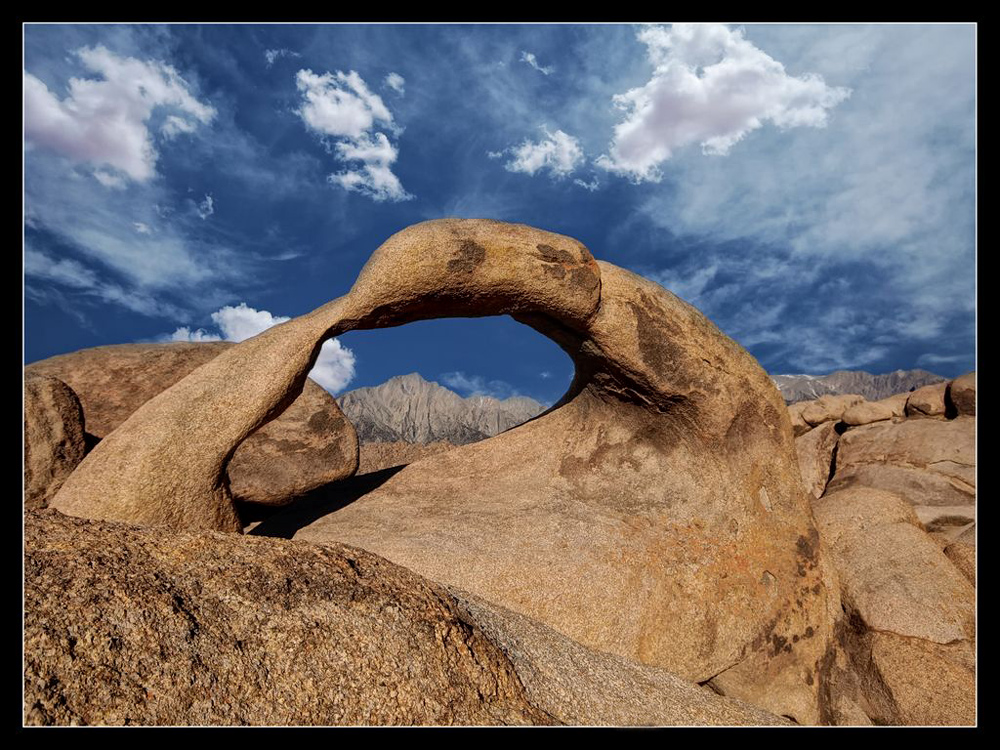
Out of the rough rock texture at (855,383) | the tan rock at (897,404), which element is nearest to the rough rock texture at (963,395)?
the tan rock at (897,404)

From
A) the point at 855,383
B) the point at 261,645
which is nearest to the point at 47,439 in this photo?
the point at 261,645

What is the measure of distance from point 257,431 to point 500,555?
247cm

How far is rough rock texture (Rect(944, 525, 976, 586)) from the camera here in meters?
4.93

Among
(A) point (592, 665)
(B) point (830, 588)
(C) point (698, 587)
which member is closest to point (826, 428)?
(B) point (830, 588)

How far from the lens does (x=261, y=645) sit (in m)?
1.80

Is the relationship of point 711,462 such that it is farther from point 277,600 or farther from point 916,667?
point 277,600

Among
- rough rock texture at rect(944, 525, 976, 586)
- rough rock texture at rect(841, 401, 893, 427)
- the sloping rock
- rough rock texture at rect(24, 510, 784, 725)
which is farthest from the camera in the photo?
rough rock texture at rect(841, 401, 893, 427)

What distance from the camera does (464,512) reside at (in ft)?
15.0

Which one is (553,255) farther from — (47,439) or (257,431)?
(47,439)

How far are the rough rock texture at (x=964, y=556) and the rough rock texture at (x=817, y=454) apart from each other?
4.57m

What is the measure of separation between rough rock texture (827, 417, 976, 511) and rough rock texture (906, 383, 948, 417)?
3.00 ft

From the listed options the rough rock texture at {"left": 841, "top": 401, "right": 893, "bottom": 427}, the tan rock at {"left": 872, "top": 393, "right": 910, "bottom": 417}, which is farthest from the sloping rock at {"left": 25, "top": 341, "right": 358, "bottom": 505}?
the tan rock at {"left": 872, "top": 393, "right": 910, "bottom": 417}

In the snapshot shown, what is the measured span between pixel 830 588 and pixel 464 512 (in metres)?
2.72

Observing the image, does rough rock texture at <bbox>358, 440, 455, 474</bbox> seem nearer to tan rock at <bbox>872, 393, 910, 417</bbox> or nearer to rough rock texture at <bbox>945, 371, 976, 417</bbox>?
tan rock at <bbox>872, 393, 910, 417</bbox>
